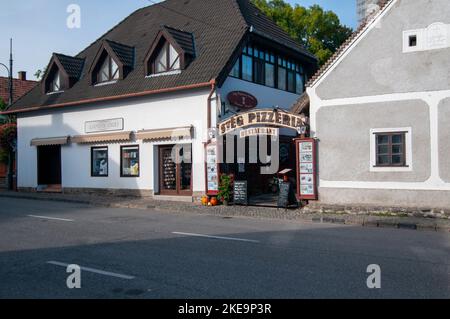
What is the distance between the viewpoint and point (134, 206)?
58.6ft

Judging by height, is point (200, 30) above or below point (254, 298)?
above

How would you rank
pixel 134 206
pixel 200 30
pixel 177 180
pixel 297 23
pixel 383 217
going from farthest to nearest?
pixel 297 23 < pixel 200 30 < pixel 177 180 < pixel 134 206 < pixel 383 217

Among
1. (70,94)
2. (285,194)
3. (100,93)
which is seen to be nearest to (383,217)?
(285,194)

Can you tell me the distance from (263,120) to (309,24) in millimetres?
22020

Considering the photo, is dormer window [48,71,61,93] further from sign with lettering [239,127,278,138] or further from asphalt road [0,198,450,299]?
asphalt road [0,198,450,299]

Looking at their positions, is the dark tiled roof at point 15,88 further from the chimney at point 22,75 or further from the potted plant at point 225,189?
the potted plant at point 225,189

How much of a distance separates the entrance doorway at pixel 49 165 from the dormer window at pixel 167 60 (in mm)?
7958

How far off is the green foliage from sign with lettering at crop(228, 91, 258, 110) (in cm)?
326

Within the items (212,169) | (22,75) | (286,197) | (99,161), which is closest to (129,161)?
(99,161)

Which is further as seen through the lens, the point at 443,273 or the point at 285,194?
the point at 285,194

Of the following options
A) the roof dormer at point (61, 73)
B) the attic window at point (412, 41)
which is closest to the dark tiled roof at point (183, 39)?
the roof dormer at point (61, 73)

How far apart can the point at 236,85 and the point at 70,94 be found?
354 inches

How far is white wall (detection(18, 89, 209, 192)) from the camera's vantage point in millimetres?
18703

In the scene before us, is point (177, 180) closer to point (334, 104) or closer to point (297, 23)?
point (334, 104)
